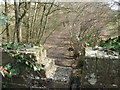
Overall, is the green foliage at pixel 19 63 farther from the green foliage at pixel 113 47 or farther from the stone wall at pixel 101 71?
the green foliage at pixel 113 47

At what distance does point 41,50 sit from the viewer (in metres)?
4.05

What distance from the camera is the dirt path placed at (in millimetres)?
8352

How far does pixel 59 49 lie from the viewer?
34.8 ft

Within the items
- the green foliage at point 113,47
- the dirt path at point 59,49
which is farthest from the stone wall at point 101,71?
the dirt path at point 59,49

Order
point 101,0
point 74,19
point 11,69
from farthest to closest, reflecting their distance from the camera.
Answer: point 74,19 < point 101,0 < point 11,69

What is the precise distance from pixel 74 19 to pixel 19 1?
2.79m

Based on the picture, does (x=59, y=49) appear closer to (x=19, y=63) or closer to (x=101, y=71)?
(x=19, y=63)

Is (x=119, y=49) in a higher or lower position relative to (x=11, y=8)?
lower

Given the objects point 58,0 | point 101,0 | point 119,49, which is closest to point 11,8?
point 58,0

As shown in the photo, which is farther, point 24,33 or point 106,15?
point 24,33

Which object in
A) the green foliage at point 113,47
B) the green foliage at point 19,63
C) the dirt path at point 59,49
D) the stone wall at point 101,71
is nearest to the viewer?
the stone wall at point 101,71

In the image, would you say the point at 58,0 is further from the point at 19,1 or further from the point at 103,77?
the point at 103,77

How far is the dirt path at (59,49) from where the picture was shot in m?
8.35

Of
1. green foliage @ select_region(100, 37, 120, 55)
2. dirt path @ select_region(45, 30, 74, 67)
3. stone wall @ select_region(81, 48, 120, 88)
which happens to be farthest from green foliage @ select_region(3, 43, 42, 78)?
dirt path @ select_region(45, 30, 74, 67)
